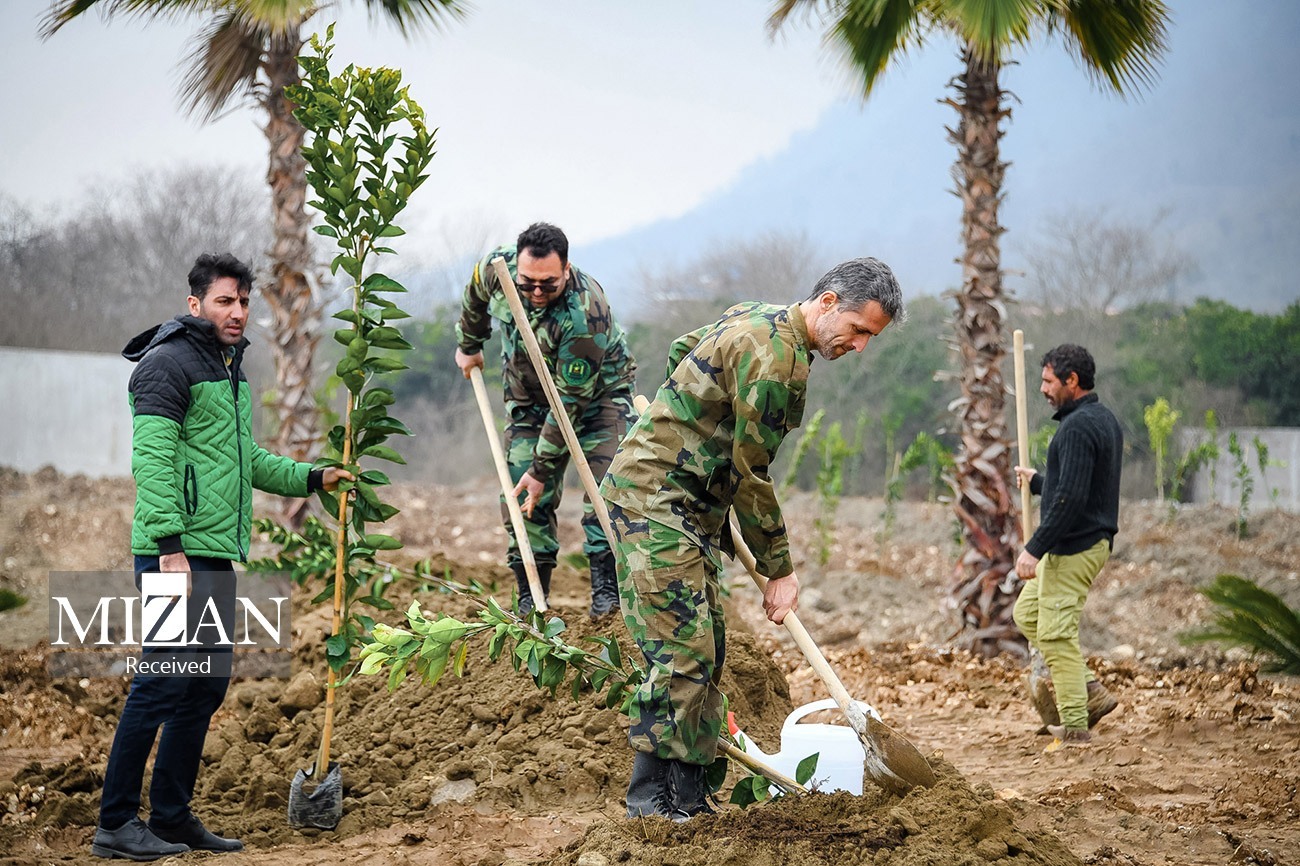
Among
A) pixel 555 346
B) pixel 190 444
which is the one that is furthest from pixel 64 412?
pixel 190 444

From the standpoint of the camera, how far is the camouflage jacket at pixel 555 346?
4914 millimetres

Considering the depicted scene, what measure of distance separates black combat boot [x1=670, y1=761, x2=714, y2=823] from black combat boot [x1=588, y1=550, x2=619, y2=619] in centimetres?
191

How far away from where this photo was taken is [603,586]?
17.3 ft

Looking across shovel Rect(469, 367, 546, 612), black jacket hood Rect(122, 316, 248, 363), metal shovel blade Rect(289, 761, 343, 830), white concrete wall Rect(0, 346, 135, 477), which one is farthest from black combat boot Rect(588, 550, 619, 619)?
white concrete wall Rect(0, 346, 135, 477)

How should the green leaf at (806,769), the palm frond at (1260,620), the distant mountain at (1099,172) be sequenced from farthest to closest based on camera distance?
the distant mountain at (1099,172) → the green leaf at (806,769) → the palm frond at (1260,620)

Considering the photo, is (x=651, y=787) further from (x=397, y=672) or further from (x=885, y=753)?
(x=397, y=672)

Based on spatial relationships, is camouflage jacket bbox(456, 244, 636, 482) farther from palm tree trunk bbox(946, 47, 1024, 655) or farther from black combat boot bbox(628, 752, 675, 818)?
palm tree trunk bbox(946, 47, 1024, 655)

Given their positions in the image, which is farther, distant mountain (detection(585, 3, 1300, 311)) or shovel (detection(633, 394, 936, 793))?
distant mountain (detection(585, 3, 1300, 311))

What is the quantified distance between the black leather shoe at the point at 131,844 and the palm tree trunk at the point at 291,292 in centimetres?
545

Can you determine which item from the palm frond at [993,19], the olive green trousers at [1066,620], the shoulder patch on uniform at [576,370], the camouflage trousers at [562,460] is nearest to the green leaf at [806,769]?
the camouflage trousers at [562,460]

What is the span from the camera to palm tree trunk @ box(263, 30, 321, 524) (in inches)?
345

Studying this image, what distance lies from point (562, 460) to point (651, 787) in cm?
221

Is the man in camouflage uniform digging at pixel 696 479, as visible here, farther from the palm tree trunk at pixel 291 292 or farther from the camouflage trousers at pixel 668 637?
the palm tree trunk at pixel 291 292

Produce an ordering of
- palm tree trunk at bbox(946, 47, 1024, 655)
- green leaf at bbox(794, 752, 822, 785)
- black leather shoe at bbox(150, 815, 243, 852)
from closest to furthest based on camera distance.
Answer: green leaf at bbox(794, 752, 822, 785), black leather shoe at bbox(150, 815, 243, 852), palm tree trunk at bbox(946, 47, 1024, 655)
